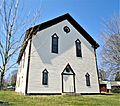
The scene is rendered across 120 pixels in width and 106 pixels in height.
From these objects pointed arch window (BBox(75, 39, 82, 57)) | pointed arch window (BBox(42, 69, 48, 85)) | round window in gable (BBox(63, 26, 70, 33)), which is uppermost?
round window in gable (BBox(63, 26, 70, 33))

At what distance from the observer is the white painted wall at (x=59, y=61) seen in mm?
19719

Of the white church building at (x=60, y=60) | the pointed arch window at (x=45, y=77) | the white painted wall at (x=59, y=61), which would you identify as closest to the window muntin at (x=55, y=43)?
the white church building at (x=60, y=60)

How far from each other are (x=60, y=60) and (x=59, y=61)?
186 mm

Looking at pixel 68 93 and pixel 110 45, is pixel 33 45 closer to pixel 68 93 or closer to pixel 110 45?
pixel 68 93

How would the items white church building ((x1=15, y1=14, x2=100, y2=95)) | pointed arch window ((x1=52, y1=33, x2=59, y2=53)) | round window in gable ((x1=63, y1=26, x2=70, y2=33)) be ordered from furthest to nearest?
round window in gable ((x1=63, y1=26, x2=70, y2=33)) → pointed arch window ((x1=52, y1=33, x2=59, y2=53)) → white church building ((x1=15, y1=14, x2=100, y2=95))

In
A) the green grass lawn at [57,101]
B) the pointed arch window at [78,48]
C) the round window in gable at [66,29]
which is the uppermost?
the round window in gable at [66,29]

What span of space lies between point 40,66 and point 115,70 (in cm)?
1437

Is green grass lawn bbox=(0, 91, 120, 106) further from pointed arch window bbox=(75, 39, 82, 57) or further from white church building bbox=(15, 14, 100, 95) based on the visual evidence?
pointed arch window bbox=(75, 39, 82, 57)

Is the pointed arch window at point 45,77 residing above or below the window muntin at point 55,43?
below

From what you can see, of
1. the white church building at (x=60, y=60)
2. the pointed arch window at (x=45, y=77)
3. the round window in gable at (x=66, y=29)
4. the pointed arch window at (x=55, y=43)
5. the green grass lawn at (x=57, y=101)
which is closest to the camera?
the green grass lawn at (x=57, y=101)

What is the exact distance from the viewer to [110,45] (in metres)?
29.5

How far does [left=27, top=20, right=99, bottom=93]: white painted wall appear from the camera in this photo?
19719 mm

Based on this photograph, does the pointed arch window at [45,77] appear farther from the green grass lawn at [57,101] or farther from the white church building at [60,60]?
the green grass lawn at [57,101]

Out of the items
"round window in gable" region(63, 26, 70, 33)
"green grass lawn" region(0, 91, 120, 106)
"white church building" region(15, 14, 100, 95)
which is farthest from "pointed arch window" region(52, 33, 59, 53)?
"green grass lawn" region(0, 91, 120, 106)
